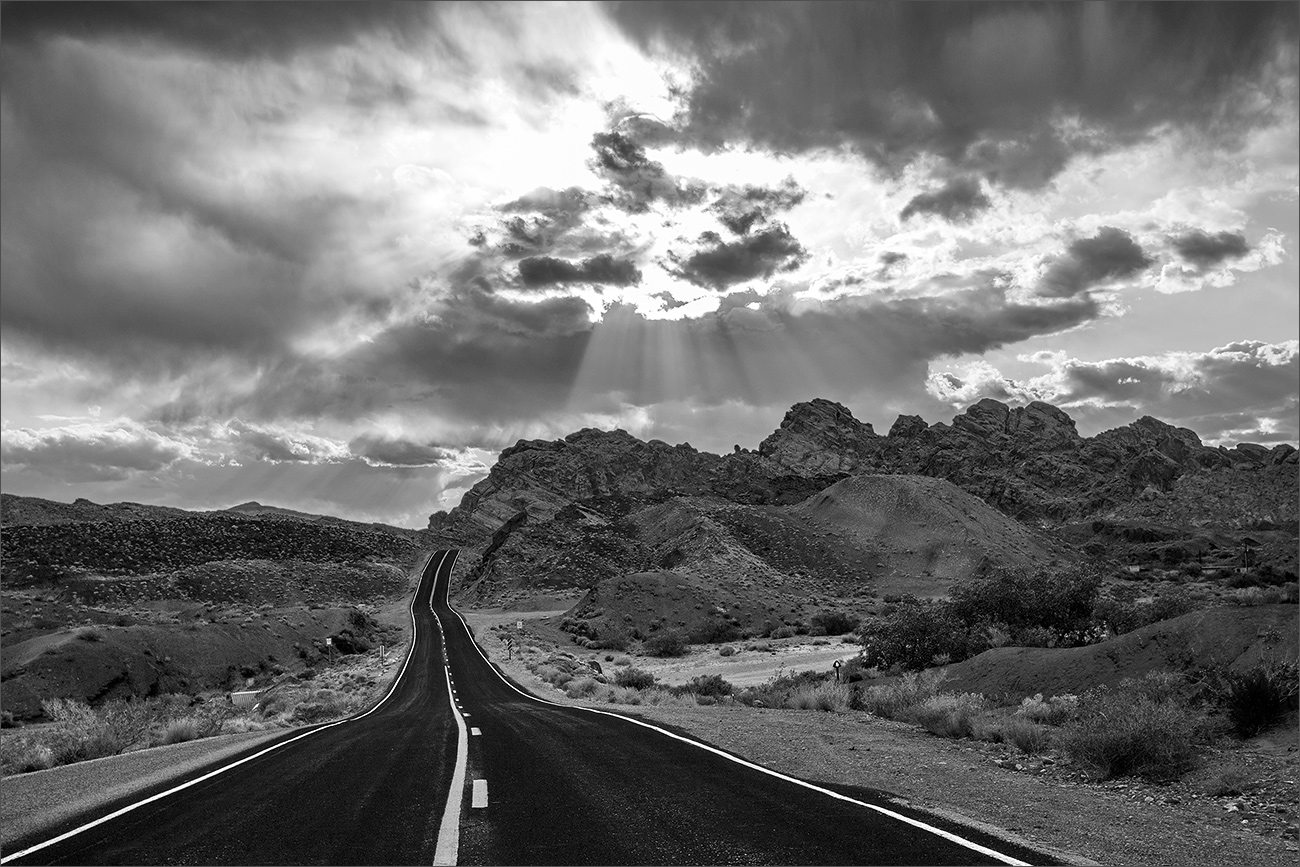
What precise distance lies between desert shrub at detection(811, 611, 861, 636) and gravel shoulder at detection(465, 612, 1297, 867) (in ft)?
159

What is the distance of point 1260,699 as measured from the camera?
576 inches

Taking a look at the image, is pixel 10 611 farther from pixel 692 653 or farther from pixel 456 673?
pixel 692 653

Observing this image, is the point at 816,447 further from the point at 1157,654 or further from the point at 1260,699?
the point at 1260,699

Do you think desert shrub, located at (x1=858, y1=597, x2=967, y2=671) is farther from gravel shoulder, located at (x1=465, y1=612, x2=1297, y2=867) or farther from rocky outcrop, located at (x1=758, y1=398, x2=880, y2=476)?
rocky outcrop, located at (x1=758, y1=398, x2=880, y2=476)

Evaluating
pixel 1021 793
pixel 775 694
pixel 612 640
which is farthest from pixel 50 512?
pixel 1021 793

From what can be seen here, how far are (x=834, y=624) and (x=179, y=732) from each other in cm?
5335

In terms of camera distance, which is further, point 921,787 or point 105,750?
point 105,750

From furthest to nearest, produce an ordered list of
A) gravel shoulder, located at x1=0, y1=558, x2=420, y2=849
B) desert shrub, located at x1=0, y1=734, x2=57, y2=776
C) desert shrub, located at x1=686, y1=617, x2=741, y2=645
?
desert shrub, located at x1=686, y1=617, x2=741, y2=645 → desert shrub, located at x1=0, y1=734, x2=57, y2=776 → gravel shoulder, located at x1=0, y1=558, x2=420, y2=849

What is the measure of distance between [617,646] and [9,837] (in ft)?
192

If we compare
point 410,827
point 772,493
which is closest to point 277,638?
point 410,827

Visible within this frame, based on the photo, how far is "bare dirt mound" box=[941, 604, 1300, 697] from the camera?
1984 centimetres

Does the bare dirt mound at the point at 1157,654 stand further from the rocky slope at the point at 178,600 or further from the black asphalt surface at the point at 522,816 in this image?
the rocky slope at the point at 178,600

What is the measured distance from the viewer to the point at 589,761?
11.9 metres

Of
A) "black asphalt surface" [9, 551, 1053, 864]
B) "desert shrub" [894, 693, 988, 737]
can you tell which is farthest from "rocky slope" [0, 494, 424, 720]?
"desert shrub" [894, 693, 988, 737]
